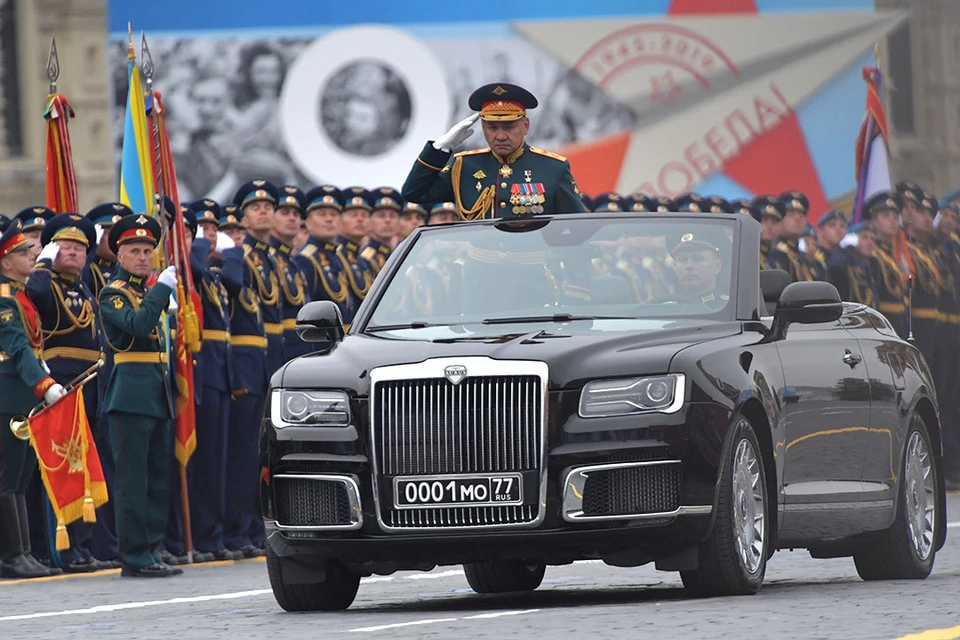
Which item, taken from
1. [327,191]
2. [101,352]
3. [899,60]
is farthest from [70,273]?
[899,60]

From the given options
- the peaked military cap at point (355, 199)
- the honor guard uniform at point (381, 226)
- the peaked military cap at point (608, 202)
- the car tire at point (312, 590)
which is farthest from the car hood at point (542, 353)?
the peaked military cap at point (608, 202)

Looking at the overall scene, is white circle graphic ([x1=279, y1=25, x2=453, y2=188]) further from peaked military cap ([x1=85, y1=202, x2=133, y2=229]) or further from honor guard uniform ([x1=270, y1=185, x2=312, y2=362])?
peaked military cap ([x1=85, y1=202, x2=133, y2=229])

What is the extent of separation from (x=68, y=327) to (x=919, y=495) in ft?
18.1

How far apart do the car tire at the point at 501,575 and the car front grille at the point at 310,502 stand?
1.56m

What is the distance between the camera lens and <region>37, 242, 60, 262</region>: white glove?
15.8 m

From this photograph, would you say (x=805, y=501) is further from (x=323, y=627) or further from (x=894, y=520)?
(x=323, y=627)

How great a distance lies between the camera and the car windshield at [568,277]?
11820 millimetres

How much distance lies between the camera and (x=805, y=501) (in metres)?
11.9

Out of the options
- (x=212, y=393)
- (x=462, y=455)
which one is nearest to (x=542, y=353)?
(x=462, y=455)

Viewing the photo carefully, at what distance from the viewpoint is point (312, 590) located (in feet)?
38.0

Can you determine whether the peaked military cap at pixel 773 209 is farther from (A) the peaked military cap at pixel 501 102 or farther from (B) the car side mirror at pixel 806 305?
(B) the car side mirror at pixel 806 305

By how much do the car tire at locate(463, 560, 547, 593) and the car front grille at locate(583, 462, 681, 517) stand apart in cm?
179

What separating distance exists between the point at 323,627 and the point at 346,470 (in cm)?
72

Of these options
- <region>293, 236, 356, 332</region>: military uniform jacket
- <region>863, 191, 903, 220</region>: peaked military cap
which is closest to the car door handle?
<region>293, 236, 356, 332</region>: military uniform jacket
